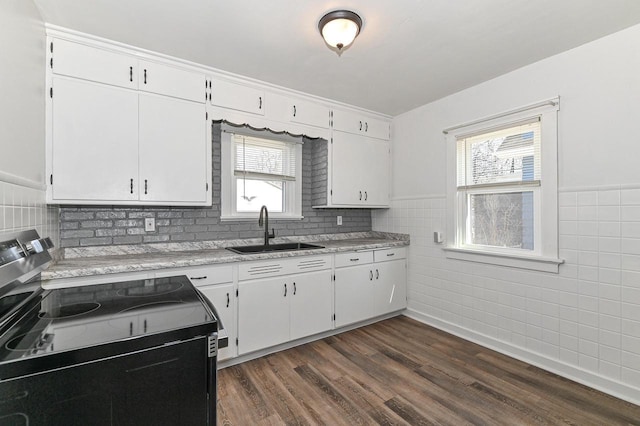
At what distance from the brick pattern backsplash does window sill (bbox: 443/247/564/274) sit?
145 cm

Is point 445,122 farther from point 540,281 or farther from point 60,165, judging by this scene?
point 60,165

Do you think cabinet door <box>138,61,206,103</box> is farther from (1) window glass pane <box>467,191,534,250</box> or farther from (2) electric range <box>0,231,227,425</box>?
(1) window glass pane <box>467,191,534,250</box>

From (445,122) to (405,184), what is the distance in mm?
829

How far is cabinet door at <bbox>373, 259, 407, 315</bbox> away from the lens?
3.34m

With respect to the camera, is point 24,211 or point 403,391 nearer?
point 24,211

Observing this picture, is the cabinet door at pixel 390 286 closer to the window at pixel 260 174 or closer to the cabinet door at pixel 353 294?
the cabinet door at pixel 353 294

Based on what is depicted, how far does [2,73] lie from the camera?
1295 millimetres

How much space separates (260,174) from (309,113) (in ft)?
2.72

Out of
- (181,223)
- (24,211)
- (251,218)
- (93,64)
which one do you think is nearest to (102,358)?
(24,211)

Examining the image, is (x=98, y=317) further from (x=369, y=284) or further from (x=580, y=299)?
(x=580, y=299)

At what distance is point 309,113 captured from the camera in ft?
10.2

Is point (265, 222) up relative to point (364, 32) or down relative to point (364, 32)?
down

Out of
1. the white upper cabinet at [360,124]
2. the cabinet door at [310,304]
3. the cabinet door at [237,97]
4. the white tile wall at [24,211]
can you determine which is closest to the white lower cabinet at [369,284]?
the cabinet door at [310,304]

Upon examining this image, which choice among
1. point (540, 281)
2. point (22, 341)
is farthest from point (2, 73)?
point (540, 281)
